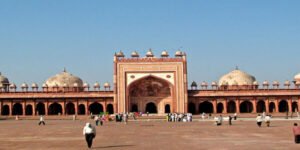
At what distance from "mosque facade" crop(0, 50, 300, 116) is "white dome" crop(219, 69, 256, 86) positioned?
3.30 m

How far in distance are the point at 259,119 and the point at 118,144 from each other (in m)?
12.8

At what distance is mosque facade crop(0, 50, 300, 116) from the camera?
55750 mm

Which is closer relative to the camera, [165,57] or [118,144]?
[118,144]

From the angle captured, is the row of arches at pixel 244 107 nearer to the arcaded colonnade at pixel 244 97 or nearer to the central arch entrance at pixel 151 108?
the arcaded colonnade at pixel 244 97

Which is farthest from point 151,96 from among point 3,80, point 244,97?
point 3,80

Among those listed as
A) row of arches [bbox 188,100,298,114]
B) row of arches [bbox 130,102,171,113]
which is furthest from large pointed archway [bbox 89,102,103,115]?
row of arches [bbox 188,100,298,114]

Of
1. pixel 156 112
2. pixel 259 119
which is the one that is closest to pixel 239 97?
pixel 156 112

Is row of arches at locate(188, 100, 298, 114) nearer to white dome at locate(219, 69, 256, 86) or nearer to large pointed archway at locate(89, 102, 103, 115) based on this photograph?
white dome at locate(219, 69, 256, 86)

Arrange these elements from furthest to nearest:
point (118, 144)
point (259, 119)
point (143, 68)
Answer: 1. point (143, 68)
2. point (259, 119)
3. point (118, 144)

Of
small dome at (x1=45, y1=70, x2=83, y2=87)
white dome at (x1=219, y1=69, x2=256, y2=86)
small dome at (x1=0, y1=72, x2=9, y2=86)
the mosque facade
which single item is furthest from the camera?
small dome at (x1=0, y1=72, x2=9, y2=86)

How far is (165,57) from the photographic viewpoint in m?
56.5

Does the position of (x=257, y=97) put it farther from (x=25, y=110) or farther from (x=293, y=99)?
(x=25, y=110)

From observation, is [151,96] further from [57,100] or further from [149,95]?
[57,100]

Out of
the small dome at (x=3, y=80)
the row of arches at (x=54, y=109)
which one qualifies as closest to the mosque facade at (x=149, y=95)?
the row of arches at (x=54, y=109)
